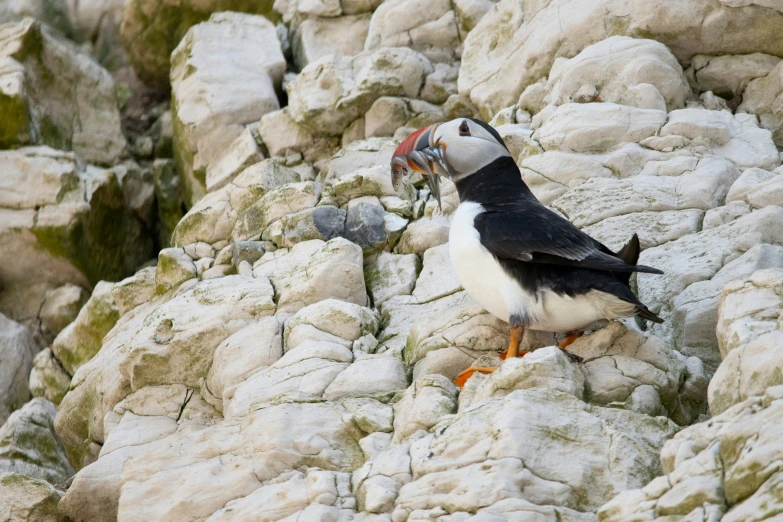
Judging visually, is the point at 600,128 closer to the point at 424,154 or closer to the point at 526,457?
the point at 424,154

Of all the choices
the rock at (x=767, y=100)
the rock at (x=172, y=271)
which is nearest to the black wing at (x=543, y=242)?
the rock at (x=767, y=100)

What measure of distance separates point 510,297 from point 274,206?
307 centimetres

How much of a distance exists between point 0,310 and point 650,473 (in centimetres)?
780

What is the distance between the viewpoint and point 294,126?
933 centimetres

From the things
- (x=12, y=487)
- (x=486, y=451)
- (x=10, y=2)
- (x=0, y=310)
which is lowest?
(x=0, y=310)

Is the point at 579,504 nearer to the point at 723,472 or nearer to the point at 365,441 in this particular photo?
the point at 723,472

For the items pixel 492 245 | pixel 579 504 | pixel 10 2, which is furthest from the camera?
pixel 10 2

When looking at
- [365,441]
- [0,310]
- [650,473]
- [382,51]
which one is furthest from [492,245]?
[0,310]

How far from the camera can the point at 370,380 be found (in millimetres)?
5480

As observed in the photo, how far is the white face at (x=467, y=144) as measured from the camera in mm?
5859

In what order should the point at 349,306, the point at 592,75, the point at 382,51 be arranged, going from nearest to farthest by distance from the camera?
the point at 349,306, the point at 592,75, the point at 382,51

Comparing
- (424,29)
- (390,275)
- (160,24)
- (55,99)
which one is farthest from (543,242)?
(160,24)

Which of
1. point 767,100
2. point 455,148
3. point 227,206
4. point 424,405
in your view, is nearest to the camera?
point 424,405

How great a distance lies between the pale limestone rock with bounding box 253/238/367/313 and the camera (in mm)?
6547
